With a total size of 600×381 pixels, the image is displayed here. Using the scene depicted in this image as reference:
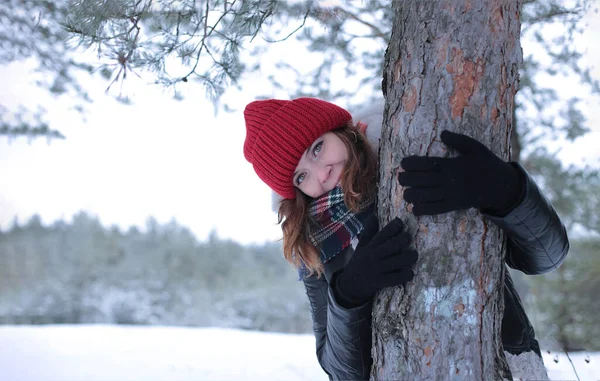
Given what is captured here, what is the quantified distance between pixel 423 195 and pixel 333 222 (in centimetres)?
57

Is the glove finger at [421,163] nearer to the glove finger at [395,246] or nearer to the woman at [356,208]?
the woman at [356,208]

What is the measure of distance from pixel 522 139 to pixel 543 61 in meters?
0.82

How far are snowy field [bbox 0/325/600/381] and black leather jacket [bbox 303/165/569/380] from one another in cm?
142

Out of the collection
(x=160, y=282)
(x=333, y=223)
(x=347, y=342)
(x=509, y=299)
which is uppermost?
(x=333, y=223)

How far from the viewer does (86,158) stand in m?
6.50

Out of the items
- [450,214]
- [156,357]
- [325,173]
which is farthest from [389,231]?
[156,357]

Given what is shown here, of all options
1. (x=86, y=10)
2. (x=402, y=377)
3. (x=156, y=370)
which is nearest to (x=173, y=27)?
(x=86, y=10)

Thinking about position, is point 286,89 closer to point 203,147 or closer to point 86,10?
point 86,10

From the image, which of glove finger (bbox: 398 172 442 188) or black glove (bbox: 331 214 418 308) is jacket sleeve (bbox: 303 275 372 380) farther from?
glove finger (bbox: 398 172 442 188)

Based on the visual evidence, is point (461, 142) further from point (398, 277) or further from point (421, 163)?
point (398, 277)

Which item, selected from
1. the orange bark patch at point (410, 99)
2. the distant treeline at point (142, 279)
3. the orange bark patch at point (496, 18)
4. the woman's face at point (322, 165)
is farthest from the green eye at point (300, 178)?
the distant treeline at point (142, 279)

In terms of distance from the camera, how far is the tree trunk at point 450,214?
1.14m

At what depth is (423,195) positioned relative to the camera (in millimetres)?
1094

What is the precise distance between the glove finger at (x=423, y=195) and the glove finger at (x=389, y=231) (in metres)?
0.07
